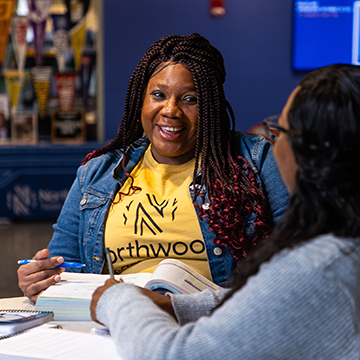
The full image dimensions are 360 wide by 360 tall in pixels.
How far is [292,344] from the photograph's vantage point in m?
0.65

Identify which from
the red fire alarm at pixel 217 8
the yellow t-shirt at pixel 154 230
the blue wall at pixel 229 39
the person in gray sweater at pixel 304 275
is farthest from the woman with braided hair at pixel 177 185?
the red fire alarm at pixel 217 8

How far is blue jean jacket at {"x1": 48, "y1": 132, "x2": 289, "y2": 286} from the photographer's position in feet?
4.75

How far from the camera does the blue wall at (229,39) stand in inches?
204

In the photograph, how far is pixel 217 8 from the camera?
5.14 m

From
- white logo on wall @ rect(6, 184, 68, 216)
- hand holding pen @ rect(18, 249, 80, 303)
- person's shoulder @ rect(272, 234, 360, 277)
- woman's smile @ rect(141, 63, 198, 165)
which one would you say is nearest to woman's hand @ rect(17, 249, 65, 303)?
hand holding pen @ rect(18, 249, 80, 303)

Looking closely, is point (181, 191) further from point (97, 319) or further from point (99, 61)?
point (99, 61)

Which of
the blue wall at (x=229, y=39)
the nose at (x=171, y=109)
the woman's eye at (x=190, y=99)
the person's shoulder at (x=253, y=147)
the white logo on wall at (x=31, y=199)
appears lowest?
the white logo on wall at (x=31, y=199)

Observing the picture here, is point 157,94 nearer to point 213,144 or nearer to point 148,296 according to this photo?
point 213,144

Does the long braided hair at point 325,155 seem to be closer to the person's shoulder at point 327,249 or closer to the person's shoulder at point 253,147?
the person's shoulder at point 327,249

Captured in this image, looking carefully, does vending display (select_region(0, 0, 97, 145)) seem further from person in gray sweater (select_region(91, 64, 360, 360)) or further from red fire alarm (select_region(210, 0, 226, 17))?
person in gray sweater (select_region(91, 64, 360, 360))

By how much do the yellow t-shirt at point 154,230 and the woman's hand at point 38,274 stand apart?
0.23 m

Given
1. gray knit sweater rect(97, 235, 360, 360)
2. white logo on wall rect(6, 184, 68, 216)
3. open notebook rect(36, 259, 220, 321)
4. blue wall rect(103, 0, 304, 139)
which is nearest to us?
gray knit sweater rect(97, 235, 360, 360)

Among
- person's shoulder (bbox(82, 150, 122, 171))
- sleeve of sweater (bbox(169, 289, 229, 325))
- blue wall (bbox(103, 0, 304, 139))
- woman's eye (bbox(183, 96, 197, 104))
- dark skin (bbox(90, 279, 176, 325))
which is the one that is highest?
blue wall (bbox(103, 0, 304, 139))

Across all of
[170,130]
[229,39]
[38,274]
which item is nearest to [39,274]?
[38,274]
